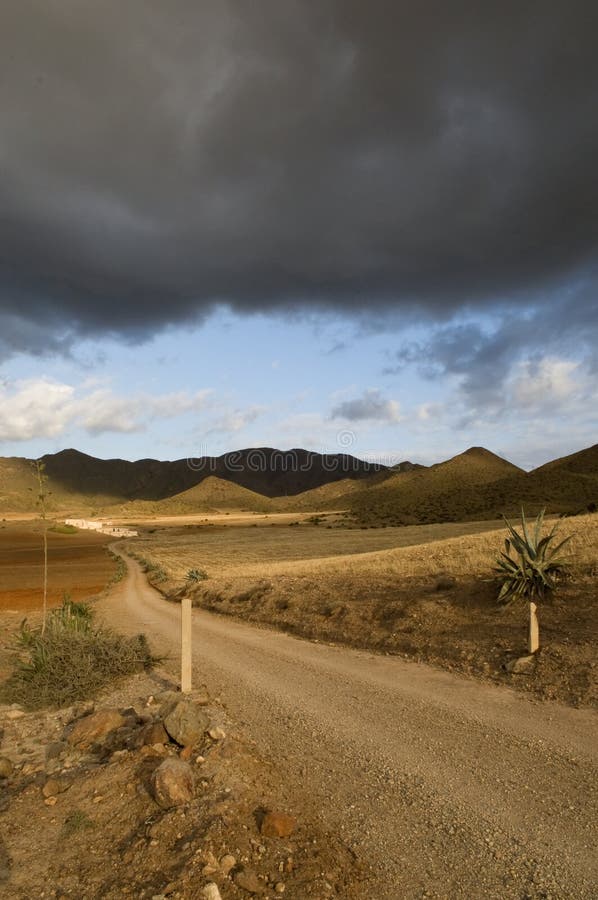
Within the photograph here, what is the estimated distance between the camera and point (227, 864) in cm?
434

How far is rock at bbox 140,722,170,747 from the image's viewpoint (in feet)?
21.2

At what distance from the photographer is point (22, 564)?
4769 cm

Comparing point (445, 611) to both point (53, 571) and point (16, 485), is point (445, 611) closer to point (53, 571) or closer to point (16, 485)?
point (53, 571)

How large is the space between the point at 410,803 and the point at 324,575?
17.0m

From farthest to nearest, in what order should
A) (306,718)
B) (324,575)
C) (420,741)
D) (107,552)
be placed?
(107,552) < (324,575) < (306,718) < (420,741)

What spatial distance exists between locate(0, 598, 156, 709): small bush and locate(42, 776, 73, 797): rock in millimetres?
3541

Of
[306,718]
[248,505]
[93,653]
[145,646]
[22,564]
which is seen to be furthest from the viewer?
[248,505]

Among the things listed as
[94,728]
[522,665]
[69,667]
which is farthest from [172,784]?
[522,665]

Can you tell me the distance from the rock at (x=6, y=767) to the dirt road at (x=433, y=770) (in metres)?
2.80

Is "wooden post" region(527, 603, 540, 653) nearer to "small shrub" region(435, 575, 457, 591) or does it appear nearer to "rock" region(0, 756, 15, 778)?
"small shrub" region(435, 575, 457, 591)

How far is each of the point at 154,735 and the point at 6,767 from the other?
5.68ft

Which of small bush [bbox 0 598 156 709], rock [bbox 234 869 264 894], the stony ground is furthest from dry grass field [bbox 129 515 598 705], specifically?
rock [bbox 234 869 264 894]

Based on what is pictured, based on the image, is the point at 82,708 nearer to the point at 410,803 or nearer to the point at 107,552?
the point at 410,803

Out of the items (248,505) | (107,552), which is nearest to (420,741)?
(107,552)
